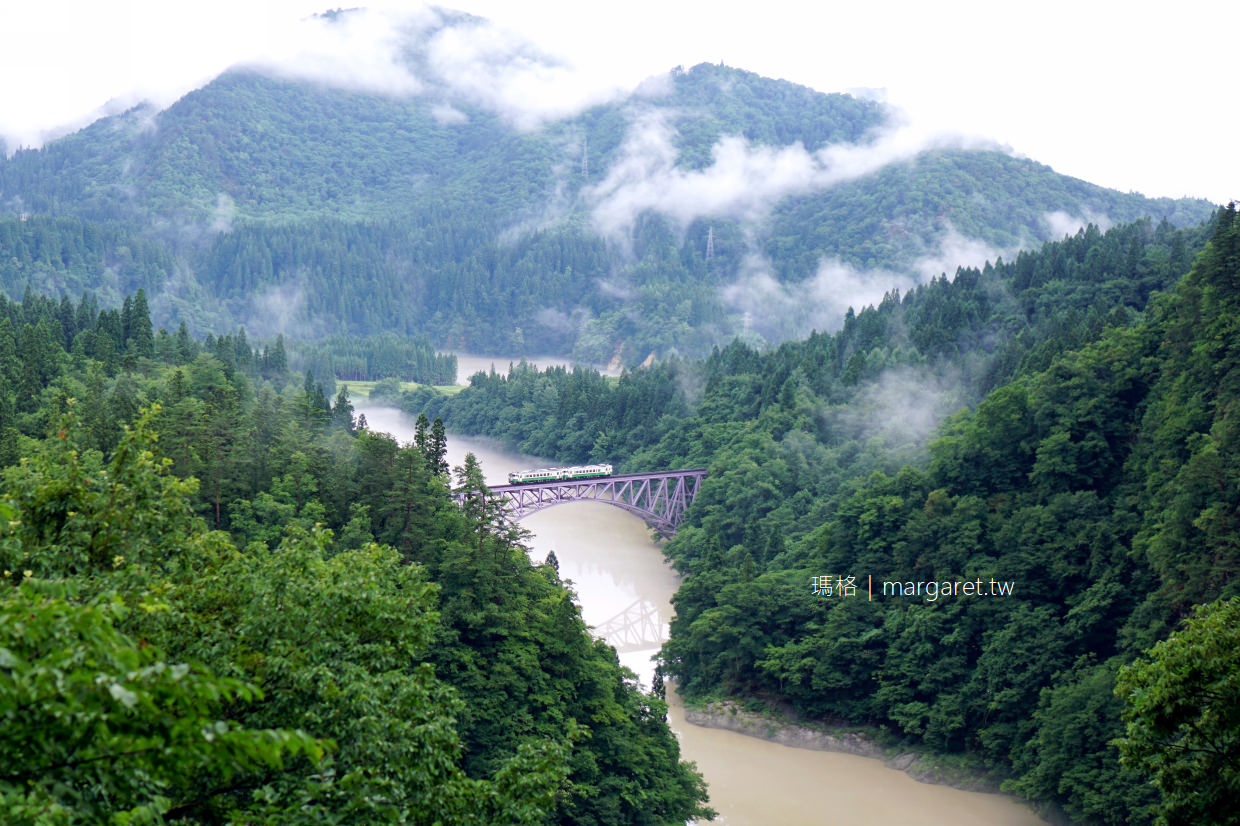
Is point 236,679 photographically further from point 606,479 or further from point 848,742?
point 606,479

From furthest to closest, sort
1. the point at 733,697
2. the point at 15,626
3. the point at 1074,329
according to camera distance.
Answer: the point at 1074,329 → the point at 733,697 → the point at 15,626

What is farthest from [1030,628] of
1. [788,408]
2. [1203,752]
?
[788,408]

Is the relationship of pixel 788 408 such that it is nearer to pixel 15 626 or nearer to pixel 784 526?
pixel 784 526

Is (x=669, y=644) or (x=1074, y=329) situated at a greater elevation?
(x=1074, y=329)

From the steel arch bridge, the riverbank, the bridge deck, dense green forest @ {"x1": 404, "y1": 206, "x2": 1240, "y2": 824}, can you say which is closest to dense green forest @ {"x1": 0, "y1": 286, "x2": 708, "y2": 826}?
dense green forest @ {"x1": 404, "y1": 206, "x2": 1240, "y2": 824}

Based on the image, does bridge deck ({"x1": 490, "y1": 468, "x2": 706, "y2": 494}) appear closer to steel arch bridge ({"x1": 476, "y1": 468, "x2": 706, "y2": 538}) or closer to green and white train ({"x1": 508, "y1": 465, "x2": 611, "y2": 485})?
steel arch bridge ({"x1": 476, "y1": 468, "x2": 706, "y2": 538})

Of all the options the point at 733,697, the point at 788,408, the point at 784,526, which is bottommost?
the point at 733,697

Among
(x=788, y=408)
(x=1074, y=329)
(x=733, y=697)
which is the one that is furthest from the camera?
(x=788, y=408)
